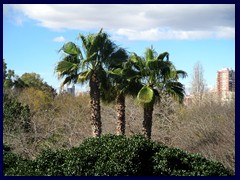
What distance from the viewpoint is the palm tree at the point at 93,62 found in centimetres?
1684

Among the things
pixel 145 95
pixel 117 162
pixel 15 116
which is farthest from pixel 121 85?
pixel 117 162

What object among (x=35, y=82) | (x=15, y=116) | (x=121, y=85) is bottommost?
(x=15, y=116)

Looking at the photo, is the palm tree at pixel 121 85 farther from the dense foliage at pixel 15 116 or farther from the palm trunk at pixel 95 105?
the dense foliage at pixel 15 116

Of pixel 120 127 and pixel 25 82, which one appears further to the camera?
pixel 25 82

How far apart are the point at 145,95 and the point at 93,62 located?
7.88ft

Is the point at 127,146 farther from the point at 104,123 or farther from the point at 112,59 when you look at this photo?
the point at 104,123

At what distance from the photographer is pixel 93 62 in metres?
17.0

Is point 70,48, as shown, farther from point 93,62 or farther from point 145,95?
point 145,95

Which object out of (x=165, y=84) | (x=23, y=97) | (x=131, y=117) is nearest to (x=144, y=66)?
(x=165, y=84)

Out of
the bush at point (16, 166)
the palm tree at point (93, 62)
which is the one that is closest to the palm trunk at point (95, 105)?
the palm tree at point (93, 62)

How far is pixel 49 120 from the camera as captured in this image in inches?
899

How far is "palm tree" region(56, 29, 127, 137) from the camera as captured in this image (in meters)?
16.8

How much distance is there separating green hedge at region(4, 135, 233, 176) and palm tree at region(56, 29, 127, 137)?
274 inches

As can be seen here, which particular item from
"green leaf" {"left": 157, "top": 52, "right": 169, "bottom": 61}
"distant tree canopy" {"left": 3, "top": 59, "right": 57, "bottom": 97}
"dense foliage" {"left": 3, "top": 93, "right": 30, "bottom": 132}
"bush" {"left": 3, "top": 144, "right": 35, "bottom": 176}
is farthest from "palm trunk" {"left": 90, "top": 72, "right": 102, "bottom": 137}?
"distant tree canopy" {"left": 3, "top": 59, "right": 57, "bottom": 97}
